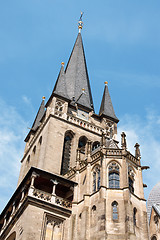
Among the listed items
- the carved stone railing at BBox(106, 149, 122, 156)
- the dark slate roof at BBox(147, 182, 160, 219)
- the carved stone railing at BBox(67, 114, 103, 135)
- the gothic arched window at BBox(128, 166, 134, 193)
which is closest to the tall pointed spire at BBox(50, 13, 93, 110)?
the carved stone railing at BBox(67, 114, 103, 135)

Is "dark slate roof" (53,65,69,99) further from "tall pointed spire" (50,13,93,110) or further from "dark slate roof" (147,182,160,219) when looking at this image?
"dark slate roof" (147,182,160,219)

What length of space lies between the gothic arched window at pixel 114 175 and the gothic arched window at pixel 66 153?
9.15 meters

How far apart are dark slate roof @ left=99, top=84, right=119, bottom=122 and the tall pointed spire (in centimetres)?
145

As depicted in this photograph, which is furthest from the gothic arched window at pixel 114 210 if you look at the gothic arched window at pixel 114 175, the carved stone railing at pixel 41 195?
the carved stone railing at pixel 41 195

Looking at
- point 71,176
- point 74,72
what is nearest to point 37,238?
point 71,176

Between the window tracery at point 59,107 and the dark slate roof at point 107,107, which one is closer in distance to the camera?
the window tracery at point 59,107

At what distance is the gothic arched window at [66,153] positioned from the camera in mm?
34244

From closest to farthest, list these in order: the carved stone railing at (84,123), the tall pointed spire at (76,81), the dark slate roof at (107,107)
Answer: the carved stone railing at (84,123)
the tall pointed spire at (76,81)
the dark slate roof at (107,107)

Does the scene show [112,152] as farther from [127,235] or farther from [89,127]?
[89,127]

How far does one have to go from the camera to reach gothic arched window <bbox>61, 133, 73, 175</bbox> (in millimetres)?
34244

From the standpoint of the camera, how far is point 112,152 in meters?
26.0

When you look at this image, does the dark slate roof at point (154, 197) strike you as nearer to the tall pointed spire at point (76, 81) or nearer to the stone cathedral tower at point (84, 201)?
the stone cathedral tower at point (84, 201)

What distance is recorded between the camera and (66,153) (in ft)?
118

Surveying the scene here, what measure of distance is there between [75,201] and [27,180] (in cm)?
361
